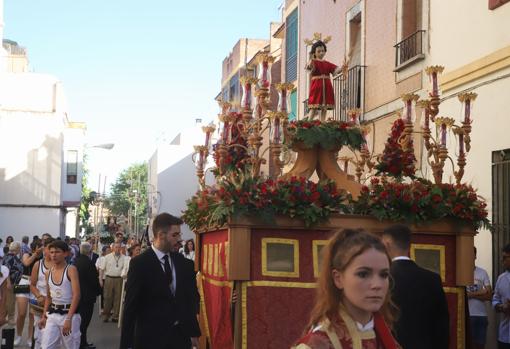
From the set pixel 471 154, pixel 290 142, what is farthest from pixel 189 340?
pixel 471 154

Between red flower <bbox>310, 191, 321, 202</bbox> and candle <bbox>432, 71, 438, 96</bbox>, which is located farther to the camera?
candle <bbox>432, 71, 438, 96</bbox>

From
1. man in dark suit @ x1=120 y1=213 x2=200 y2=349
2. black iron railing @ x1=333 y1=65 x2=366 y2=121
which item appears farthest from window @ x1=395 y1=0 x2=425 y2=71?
man in dark suit @ x1=120 y1=213 x2=200 y2=349

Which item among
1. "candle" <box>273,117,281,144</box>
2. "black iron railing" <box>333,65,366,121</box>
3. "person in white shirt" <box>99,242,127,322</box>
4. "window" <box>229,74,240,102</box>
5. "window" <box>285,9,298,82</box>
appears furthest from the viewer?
"window" <box>229,74,240,102</box>

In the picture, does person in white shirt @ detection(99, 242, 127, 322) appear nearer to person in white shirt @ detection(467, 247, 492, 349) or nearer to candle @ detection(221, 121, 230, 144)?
candle @ detection(221, 121, 230, 144)

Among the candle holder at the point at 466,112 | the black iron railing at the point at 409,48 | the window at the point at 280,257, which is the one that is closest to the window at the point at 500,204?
the candle holder at the point at 466,112

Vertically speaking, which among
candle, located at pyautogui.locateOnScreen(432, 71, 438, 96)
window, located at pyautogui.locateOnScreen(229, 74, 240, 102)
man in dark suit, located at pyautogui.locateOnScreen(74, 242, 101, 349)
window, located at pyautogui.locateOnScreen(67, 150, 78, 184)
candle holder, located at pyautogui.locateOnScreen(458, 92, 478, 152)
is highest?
window, located at pyautogui.locateOnScreen(229, 74, 240, 102)

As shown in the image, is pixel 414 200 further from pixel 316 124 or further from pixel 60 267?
pixel 60 267

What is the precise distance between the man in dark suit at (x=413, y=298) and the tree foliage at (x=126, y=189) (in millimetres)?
89467

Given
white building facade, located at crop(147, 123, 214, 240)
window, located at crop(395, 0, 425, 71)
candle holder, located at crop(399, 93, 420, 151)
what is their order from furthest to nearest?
white building facade, located at crop(147, 123, 214, 240), window, located at crop(395, 0, 425, 71), candle holder, located at crop(399, 93, 420, 151)

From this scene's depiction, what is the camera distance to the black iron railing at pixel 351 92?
716 inches

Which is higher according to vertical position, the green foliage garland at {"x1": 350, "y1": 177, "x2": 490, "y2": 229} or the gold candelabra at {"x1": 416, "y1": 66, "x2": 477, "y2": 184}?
the gold candelabra at {"x1": 416, "y1": 66, "x2": 477, "y2": 184}

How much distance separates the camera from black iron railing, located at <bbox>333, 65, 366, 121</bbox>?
716 inches

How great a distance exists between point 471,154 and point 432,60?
7.62 ft

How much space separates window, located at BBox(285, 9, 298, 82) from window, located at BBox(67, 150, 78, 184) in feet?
71.3
